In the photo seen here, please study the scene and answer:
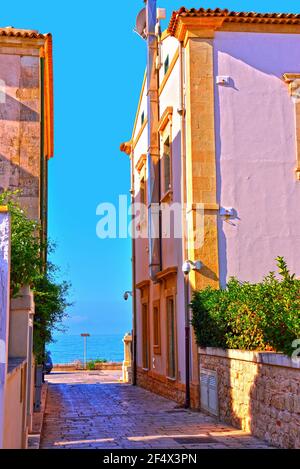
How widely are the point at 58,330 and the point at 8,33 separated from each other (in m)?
7.71

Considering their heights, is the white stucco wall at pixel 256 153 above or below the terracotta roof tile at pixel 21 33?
below

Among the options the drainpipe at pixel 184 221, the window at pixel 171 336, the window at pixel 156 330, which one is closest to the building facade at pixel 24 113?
the drainpipe at pixel 184 221

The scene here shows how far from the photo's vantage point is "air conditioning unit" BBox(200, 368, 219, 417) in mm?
12258

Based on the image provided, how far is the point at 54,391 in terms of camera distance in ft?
67.6

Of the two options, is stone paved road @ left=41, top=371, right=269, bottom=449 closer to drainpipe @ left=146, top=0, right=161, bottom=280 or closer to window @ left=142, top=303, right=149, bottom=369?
window @ left=142, top=303, right=149, bottom=369

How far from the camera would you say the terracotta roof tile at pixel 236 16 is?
1471 centimetres

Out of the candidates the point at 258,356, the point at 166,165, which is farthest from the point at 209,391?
the point at 166,165

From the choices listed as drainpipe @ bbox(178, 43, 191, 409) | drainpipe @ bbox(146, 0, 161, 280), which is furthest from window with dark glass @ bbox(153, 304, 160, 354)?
drainpipe @ bbox(178, 43, 191, 409)

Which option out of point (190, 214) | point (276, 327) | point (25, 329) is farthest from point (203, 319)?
point (25, 329)

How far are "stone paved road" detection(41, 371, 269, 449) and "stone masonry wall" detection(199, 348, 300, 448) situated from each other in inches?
10.9

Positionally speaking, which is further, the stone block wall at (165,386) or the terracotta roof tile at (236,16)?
the terracotta roof tile at (236,16)

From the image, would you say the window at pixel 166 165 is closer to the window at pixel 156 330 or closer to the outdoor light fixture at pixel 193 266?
the window at pixel 156 330

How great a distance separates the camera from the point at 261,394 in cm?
965

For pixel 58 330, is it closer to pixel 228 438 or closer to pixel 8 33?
pixel 228 438
